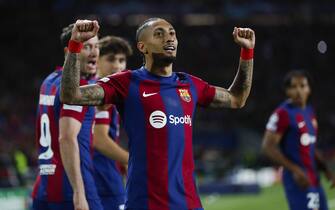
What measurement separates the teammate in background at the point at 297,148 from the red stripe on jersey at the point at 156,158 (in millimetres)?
3539

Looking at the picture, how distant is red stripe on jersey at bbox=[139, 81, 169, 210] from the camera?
4.91m

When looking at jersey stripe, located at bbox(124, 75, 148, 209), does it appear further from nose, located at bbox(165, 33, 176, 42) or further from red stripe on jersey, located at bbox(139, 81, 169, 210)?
nose, located at bbox(165, 33, 176, 42)

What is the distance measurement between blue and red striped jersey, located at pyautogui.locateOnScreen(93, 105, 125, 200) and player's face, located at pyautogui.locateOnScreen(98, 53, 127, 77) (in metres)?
0.35

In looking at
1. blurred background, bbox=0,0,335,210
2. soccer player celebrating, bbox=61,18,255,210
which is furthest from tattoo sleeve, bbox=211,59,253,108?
blurred background, bbox=0,0,335,210

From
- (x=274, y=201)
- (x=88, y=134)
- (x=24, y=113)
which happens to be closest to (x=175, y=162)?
(x=88, y=134)

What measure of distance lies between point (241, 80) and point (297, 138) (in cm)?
309

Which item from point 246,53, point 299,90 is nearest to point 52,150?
point 246,53

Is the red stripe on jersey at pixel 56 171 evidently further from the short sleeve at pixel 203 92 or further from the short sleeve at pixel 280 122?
the short sleeve at pixel 280 122

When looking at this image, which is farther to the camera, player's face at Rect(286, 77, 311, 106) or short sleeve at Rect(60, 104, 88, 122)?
player's face at Rect(286, 77, 311, 106)

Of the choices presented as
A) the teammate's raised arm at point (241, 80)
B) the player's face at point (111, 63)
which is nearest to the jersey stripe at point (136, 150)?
the teammate's raised arm at point (241, 80)

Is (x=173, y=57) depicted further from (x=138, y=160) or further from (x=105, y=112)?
(x=105, y=112)

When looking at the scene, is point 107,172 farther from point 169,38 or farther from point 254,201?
point 254,201

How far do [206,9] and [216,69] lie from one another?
3.08 metres

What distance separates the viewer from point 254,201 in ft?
58.3
